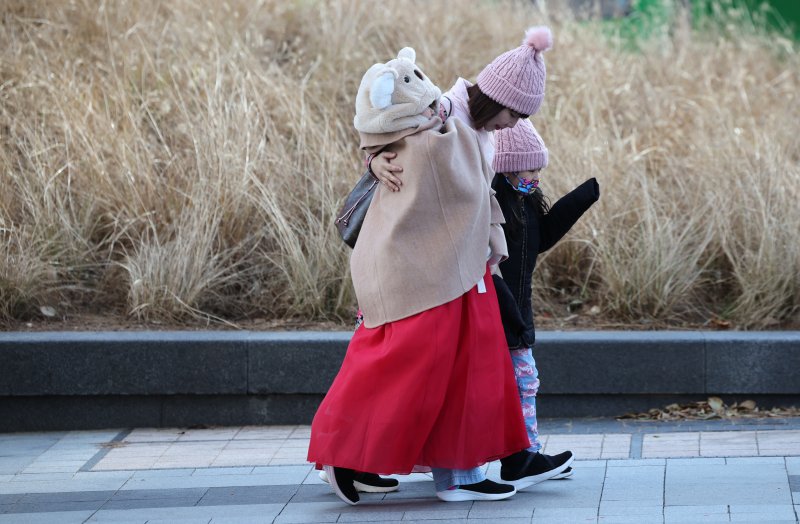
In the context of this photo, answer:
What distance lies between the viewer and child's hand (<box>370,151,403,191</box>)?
3.90 metres

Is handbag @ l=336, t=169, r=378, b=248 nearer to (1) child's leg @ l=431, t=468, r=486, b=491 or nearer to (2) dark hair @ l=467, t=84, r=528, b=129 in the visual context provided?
(2) dark hair @ l=467, t=84, r=528, b=129

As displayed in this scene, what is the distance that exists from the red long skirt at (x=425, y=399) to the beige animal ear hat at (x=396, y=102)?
0.62 m

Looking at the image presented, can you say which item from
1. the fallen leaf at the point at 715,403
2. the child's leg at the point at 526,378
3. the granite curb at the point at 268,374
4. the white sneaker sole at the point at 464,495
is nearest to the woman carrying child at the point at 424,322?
the white sneaker sole at the point at 464,495

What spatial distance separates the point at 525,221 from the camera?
13.9ft

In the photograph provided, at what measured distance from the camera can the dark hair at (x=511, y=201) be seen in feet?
13.8

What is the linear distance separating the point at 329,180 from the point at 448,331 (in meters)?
2.97

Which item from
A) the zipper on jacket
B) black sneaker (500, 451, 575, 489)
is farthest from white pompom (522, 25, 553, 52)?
black sneaker (500, 451, 575, 489)

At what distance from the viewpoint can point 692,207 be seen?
6.67m

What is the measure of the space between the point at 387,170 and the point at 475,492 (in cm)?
115

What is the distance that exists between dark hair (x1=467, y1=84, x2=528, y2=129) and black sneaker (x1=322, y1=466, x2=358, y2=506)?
129 centimetres

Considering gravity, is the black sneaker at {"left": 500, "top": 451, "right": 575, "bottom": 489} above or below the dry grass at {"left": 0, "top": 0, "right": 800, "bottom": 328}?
below

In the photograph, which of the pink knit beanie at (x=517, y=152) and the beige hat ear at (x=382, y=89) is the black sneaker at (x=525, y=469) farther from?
the beige hat ear at (x=382, y=89)

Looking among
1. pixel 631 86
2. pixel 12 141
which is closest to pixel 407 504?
pixel 12 141

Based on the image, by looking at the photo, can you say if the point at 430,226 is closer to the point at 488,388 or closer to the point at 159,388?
the point at 488,388
